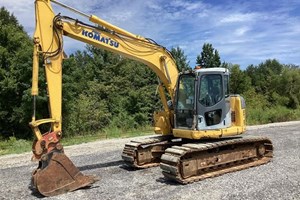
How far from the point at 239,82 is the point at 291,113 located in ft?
72.3

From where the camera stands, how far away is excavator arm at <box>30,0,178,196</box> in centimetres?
745

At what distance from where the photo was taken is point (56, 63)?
8.04m

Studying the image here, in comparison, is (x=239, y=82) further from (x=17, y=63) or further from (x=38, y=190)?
(x=38, y=190)

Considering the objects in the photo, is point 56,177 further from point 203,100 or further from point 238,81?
point 238,81

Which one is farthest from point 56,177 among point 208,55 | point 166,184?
point 208,55

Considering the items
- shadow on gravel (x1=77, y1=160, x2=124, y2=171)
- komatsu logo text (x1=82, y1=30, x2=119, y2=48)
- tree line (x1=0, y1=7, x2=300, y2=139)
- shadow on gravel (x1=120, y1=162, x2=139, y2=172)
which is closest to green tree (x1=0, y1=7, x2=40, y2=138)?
tree line (x1=0, y1=7, x2=300, y2=139)

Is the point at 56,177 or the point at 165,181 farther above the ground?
the point at 56,177

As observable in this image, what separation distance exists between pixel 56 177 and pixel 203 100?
3985 millimetres

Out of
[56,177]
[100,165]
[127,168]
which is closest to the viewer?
[56,177]

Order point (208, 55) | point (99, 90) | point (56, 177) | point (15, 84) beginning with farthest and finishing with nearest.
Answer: point (208, 55)
point (99, 90)
point (15, 84)
point (56, 177)

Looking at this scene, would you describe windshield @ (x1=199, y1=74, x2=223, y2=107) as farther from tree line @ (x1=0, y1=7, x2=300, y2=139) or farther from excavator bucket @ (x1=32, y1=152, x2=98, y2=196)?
excavator bucket @ (x1=32, y1=152, x2=98, y2=196)

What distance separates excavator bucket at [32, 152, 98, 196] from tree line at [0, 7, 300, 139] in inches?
189

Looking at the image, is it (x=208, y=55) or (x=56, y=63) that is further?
(x=208, y=55)

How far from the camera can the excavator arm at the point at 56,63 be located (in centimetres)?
745
